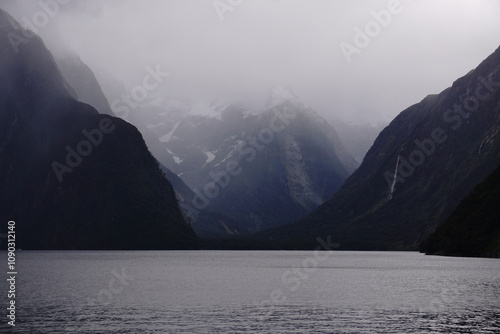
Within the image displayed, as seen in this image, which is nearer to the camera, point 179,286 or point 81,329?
point 81,329

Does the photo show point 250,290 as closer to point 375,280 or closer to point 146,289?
point 146,289

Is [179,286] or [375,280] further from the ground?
[179,286]

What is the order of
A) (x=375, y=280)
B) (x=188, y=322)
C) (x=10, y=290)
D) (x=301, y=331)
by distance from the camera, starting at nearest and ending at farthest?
(x=301, y=331) < (x=188, y=322) < (x=10, y=290) < (x=375, y=280)

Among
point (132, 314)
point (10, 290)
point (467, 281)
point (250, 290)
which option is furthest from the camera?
point (467, 281)

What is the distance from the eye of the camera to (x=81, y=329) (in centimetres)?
8288

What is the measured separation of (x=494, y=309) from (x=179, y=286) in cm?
6632

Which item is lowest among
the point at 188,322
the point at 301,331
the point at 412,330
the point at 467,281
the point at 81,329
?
the point at 467,281

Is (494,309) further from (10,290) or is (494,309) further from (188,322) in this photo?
(10,290)

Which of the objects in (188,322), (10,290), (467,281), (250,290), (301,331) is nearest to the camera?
(301,331)

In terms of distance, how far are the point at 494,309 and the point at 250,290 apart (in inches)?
1990

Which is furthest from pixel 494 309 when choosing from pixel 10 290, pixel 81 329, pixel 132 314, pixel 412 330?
pixel 10 290

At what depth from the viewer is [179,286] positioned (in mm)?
143500

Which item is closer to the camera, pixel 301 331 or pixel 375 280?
pixel 301 331

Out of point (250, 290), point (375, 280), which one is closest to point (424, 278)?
point (375, 280)
